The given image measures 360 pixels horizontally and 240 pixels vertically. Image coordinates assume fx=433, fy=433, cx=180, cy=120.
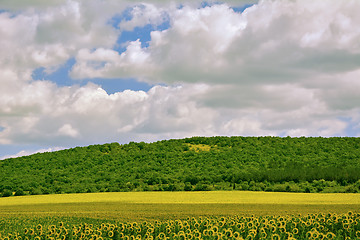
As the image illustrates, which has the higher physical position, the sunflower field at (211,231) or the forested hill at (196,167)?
the forested hill at (196,167)

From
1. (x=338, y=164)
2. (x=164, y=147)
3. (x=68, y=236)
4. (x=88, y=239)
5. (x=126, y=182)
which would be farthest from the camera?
(x=164, y=147)

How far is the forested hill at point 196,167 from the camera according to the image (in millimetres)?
43000

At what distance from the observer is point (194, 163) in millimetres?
53125

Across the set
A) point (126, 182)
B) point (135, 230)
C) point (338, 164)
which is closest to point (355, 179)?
point (338, 164)

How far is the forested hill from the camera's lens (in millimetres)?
43000

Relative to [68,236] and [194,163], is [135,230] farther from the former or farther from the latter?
[194,163]

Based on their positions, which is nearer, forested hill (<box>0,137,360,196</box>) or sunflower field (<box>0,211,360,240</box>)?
sunflower field (<box>0,211,360,240</box>)

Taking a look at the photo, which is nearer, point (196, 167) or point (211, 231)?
point (211, 231)

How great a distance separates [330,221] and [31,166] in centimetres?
5142

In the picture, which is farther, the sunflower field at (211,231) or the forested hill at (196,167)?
the forested hill at (196,167)

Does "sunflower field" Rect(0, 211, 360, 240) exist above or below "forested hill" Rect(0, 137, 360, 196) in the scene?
below

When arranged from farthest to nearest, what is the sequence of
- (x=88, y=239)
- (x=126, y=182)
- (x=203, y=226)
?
(x=126, y=182) < (x=203, y=226) < (x=88, y=239)

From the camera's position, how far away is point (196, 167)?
5156 cm

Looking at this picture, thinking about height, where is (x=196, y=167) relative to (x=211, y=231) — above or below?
above
